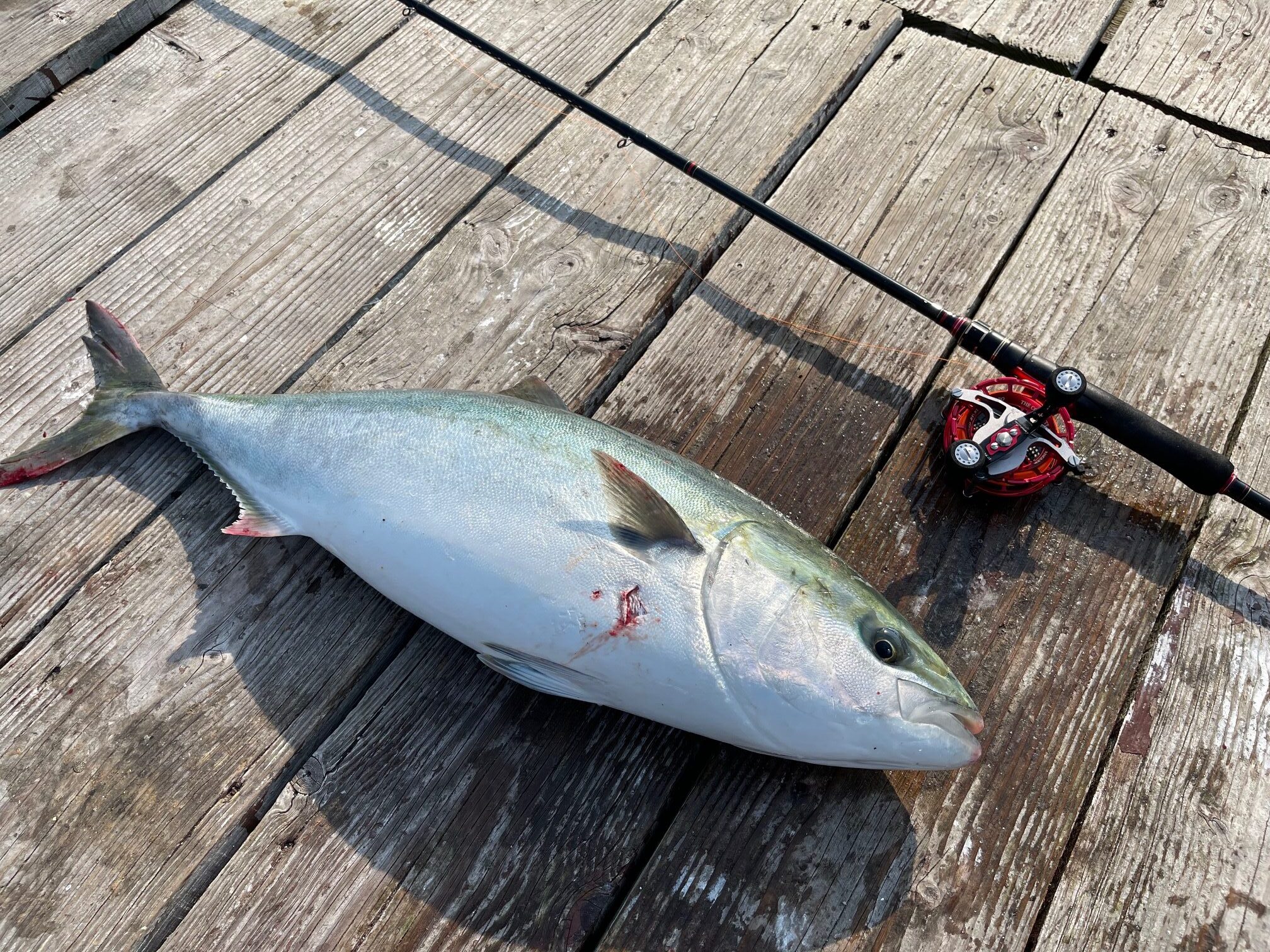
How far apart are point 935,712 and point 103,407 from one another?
7.55 ft

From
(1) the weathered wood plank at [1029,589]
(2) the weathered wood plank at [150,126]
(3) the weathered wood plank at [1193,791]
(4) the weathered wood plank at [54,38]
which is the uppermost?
(4) the weathered wood plank at [54,38]

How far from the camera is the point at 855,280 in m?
2.70

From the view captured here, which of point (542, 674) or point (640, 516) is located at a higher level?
point (640, 516)

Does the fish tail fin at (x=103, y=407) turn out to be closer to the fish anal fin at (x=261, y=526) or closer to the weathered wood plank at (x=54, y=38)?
the fish anal fin at (x=261, y=526)

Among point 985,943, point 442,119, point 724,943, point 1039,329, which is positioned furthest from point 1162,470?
point 442,119

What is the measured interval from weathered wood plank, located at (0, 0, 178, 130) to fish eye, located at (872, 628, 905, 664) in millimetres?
3387

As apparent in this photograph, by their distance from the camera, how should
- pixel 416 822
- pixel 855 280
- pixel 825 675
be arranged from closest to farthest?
pixel 825 675, pixel 416 822, pixel 855 280

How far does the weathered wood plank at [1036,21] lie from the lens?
321 centimetres

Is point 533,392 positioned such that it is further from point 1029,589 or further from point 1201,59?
point 1201,59

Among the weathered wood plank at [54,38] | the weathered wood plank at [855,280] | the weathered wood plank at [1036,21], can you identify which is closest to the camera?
the weathered wood plank at [855,280]

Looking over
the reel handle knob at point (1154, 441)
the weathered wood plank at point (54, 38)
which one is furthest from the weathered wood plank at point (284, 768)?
the weathered wood plank at point (54, 38)

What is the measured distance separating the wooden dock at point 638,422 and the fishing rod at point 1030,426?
139mm

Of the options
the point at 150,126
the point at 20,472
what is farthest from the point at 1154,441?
the point at 150,126

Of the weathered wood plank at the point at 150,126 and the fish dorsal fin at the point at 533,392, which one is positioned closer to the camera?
the fish dorsal fin at the point at 533,392
